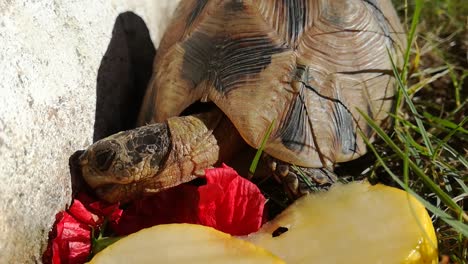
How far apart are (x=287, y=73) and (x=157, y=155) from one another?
18.5 inches

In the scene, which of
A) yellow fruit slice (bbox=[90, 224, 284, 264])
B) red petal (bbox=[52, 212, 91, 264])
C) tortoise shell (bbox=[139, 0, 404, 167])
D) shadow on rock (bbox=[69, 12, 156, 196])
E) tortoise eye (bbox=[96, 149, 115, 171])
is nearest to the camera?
yellow fruit slice (bbox=[90, 224, 284, 264])

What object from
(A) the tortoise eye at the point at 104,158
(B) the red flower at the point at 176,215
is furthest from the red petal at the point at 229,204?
(A) the tortoise eye at the point at 104,158

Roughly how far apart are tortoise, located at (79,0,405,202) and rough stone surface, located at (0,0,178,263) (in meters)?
0.14

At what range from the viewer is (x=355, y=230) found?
171 cm

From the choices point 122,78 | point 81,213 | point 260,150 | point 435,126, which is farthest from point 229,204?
point 122,78

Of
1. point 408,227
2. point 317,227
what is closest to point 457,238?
point 408,227

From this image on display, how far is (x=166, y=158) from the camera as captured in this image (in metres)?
1.97

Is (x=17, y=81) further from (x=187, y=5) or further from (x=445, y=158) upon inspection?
(x=445, y=158)

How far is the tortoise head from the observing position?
75.2 inches

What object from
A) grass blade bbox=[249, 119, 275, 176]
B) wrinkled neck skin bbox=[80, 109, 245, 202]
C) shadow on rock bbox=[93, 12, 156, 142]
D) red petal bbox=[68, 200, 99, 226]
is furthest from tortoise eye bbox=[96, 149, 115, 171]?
grass blade bbox=[249, 119, 275, 176]

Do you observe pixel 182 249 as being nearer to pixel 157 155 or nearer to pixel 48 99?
pixel 157 155

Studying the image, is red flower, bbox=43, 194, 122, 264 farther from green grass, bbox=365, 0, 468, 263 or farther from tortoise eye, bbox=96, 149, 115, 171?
green grass, bbox=365, 0, 468, 263

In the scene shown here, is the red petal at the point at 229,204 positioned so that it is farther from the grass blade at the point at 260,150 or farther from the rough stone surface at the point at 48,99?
the rough stone surface at the point at 48,99

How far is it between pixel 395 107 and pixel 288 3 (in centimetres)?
55
